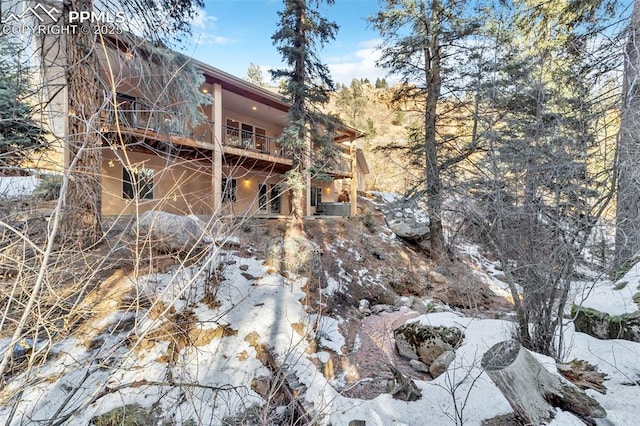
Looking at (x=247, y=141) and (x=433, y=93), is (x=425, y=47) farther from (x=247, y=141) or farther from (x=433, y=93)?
(x=247, y=141)

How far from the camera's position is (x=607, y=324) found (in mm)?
3391

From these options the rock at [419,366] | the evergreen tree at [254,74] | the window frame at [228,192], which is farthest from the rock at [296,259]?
the evergreen tree at [254,74]

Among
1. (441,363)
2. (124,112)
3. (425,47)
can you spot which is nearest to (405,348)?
(441,363)

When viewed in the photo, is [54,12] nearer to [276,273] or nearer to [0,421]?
[0,421]

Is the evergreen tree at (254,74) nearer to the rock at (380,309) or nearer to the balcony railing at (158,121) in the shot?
the balcony railing at (158,121)

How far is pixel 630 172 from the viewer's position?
9.68 ft

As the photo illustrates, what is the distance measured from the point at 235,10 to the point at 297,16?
6.58ft

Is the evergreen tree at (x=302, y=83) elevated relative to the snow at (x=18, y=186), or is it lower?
elevated

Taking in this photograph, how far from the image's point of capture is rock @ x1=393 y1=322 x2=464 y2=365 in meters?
4.34

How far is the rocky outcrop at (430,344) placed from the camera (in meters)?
4.08

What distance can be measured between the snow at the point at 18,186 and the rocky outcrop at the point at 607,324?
7404 millimetres

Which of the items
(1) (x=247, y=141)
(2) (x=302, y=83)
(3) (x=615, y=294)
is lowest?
(3) (x=615, y=294)

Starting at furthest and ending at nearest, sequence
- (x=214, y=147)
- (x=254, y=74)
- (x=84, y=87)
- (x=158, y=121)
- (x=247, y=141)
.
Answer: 1. (x=254, y=74)
2. (x=247, y=141)
3. (x=214, y=147)
4. (x=84, y=87)
5. (x=158, y=121)

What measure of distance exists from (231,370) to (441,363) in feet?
9.93
